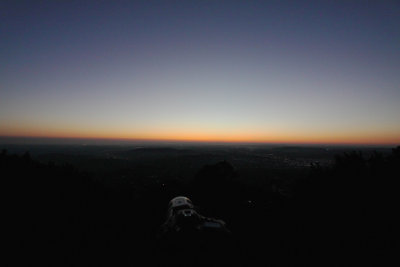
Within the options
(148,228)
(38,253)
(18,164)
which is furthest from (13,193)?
(18,164)

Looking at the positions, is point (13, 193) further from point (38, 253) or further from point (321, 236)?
point (321, 236)

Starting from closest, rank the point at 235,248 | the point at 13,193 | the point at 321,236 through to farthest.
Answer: the point at 235,248
the point at 321,236
the point at 13,193

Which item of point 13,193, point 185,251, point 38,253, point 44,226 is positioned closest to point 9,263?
point 38,253

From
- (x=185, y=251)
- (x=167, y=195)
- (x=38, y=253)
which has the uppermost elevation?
(x=185, y=251)

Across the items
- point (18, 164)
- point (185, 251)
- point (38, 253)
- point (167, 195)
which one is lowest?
point (167, 195)

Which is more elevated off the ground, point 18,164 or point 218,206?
point 18,164

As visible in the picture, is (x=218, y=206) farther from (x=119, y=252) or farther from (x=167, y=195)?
(x=119, y=252)

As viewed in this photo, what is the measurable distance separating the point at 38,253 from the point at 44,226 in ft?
8.02

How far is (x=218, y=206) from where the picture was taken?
17.0 metres

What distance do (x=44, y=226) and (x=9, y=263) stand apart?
2.98 m

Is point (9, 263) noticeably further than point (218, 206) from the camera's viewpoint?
No

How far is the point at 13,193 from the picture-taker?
498 inches

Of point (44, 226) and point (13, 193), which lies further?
point (13, 193)

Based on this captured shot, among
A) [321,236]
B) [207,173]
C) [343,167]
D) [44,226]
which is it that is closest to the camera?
[321,236]
